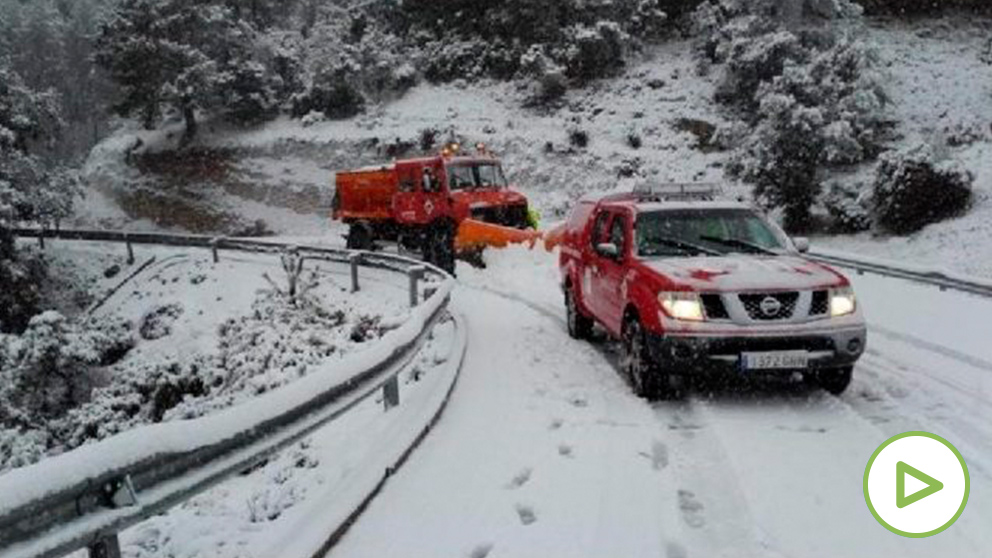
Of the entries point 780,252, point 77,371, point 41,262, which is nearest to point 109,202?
point 41,262

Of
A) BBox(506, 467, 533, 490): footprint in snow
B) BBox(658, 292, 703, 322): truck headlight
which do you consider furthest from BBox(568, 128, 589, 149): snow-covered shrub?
BBox(506, 467, 533, 490): footprint in snow

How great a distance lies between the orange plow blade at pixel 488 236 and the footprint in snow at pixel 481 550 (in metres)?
15.1

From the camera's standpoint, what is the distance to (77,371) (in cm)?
1916

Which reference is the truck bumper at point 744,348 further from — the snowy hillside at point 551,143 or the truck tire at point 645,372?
the snowy hillside at point 551,143

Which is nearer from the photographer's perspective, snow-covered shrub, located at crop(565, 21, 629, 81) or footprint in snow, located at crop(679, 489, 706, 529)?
footprint in snow, located at crop(679, 489, 706, 529)

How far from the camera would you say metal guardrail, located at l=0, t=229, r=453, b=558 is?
3246 mm

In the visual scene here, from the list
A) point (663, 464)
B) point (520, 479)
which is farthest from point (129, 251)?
point (663, 464)

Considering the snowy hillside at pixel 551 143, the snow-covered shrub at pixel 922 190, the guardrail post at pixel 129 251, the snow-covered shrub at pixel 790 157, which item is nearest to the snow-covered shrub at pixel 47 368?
the guardrail post at pixel 129 251

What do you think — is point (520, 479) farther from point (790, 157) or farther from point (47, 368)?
point (790, 157)

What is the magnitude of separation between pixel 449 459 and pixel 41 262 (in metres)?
24.8

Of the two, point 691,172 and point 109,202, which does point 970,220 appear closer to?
point 691,172

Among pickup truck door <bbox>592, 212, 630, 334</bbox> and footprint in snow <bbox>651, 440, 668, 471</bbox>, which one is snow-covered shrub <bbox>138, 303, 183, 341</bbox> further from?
footprint in snow <bbox>651, 440, 668, 471</bbox>

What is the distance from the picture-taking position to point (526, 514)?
208 inches

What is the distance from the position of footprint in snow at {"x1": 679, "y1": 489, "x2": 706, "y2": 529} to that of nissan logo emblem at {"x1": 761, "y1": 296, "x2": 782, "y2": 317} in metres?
2.44
